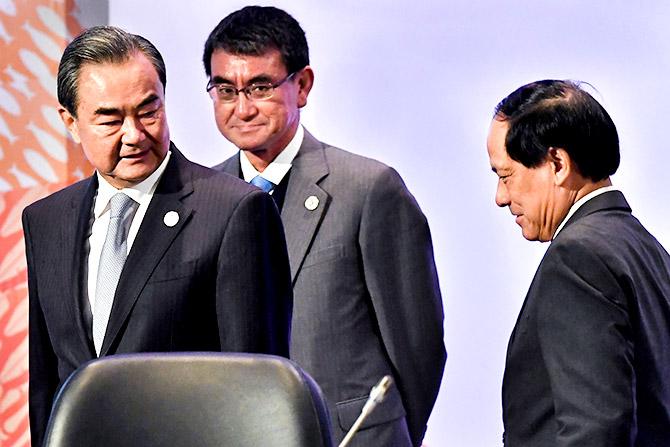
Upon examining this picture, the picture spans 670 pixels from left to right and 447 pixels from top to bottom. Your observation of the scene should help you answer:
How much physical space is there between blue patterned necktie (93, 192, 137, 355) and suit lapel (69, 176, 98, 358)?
18 millimetres

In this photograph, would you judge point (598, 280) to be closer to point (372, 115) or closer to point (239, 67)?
point (239, 67)

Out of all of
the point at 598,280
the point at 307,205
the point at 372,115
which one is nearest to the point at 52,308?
the point at 307,205

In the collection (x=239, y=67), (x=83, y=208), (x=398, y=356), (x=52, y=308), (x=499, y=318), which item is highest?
(x=239, y=67)

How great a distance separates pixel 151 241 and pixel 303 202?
2.14 ft

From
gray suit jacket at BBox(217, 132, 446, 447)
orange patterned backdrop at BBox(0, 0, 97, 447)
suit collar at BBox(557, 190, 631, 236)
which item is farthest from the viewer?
orange patterned backdrop at BBox(0, 0, 97, 447)

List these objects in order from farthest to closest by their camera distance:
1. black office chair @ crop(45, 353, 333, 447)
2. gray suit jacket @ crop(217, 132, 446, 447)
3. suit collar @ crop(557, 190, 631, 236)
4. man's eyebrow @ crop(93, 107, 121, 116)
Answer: gray suit jacket @ crop(217, 132, 446, 447) < man's eyebrow @ crop(93, 107, 121, 116) < suit collar @ crop(557, 190, 631, 236) < black office chair @ crop(45, 353, 333, 447)

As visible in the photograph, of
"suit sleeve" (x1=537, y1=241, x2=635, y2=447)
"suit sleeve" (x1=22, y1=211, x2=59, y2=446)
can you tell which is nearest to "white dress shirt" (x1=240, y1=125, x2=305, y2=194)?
"suit sleeve" (x1=22, y1=211, x2=59, y2=446)

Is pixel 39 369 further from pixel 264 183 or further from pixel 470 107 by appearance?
pixel 470 107

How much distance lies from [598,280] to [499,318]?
6.08 ft

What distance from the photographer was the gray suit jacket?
2.72 m

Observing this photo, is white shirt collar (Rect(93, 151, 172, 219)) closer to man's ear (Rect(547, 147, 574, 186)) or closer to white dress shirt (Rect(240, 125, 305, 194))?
white dress shirt (Rect(240, 125, 305, 194))

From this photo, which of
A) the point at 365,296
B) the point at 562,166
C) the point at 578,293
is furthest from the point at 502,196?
the point at 365,296

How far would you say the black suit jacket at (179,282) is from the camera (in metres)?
2.15

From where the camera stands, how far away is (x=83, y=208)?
2.30 meters
